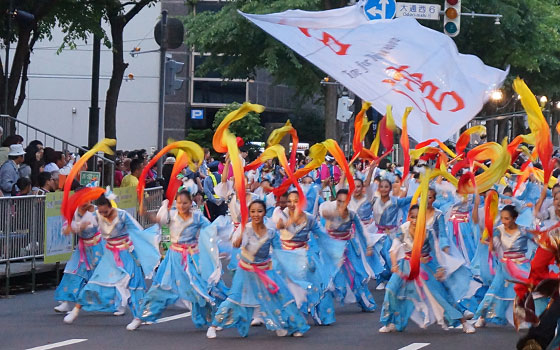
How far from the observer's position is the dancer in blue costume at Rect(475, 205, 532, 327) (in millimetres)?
11812

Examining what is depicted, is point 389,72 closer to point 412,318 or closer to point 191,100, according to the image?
point 412,318

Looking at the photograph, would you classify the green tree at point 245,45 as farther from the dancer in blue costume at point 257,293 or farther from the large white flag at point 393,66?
the dancer in blue costume at point 257,293

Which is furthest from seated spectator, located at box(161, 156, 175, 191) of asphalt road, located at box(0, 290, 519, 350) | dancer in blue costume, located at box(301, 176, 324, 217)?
asphalt road, located at box(0, 290, 519, 350)

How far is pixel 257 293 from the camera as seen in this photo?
1141 centimetres

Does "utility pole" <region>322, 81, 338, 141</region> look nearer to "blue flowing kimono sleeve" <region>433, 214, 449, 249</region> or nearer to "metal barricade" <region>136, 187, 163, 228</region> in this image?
"metal barricade" <region>136, 187, 163, 228</region>

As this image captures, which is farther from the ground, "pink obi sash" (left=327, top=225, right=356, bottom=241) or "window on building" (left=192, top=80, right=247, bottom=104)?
"window on building" (left=192, top=80, right=247, bottom=104)

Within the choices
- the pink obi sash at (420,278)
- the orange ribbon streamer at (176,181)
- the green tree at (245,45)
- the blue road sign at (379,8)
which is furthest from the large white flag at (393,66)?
the green tree at (245,45)

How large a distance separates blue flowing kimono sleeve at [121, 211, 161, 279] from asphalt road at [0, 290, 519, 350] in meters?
0.64

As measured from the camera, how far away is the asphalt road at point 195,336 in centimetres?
1072

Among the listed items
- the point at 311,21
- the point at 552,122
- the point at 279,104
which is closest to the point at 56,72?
the point at 279,104

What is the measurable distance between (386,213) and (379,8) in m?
3.86

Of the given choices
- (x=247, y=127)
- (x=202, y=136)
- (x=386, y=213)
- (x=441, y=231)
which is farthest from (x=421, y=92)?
(x=202, y=136)

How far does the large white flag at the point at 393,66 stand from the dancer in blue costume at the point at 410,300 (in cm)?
168

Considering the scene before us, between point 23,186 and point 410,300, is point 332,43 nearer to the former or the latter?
point 410,300
